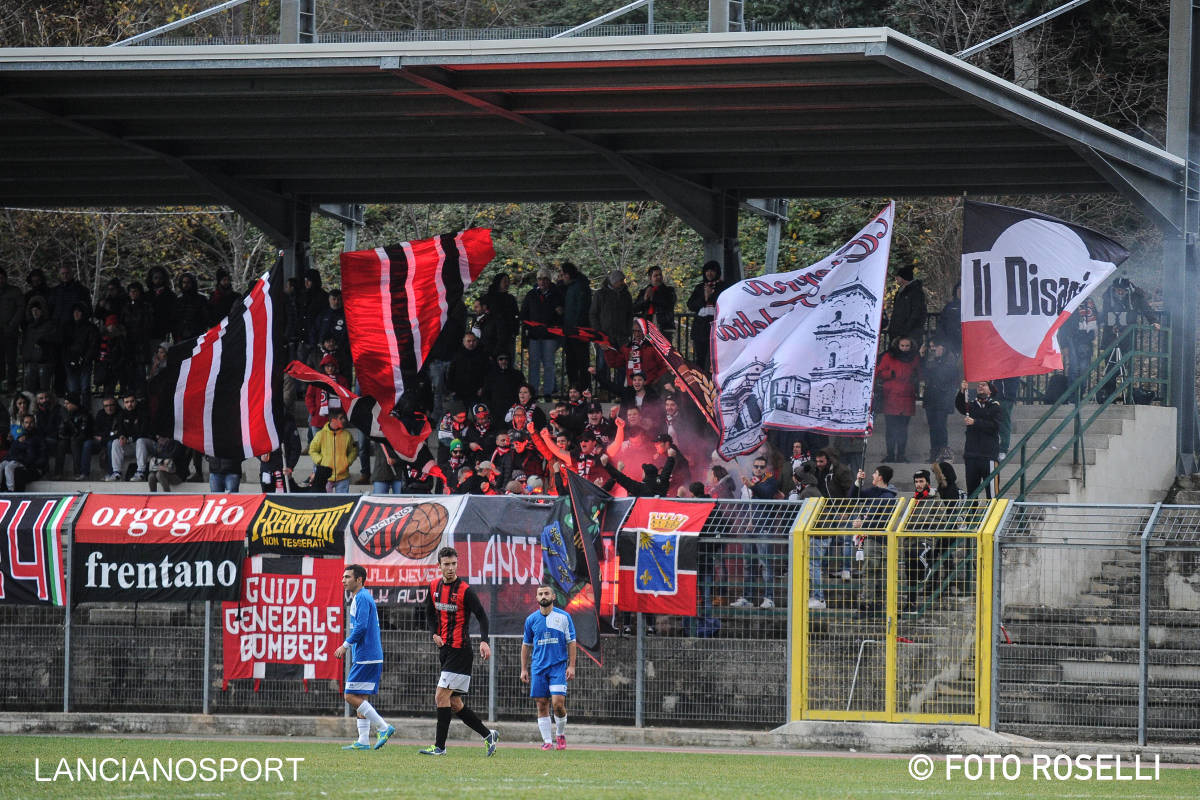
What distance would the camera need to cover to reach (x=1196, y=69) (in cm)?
2291

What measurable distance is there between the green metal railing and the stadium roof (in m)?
2.18

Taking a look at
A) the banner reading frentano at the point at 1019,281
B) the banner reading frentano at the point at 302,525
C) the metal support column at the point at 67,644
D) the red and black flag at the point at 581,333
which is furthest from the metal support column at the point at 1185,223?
the metal support column at the point at 67,644

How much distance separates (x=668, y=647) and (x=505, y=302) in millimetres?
8603

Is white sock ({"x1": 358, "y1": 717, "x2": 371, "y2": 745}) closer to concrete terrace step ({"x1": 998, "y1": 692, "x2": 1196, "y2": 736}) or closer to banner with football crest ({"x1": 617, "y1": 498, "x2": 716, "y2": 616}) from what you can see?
banner with football crest ({"x1": 617, "y1": 498, "x2": 716, "y2": 616})

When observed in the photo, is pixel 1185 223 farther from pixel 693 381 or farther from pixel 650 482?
pixel 650 482

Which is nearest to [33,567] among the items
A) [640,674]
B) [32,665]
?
[32,665]

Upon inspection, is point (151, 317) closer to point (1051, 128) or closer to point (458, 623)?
point (458, 623)

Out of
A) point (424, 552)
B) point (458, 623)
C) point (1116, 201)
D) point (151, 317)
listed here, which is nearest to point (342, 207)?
point (151, 317)

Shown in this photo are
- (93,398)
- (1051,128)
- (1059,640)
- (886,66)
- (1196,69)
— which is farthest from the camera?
(93,398)

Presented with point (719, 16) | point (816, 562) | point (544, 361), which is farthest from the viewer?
point (544, 361)

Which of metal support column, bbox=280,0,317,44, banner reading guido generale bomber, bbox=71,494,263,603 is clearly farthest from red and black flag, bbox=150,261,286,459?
metal support column, bbox=280,0,317,44

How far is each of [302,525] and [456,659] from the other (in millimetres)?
3357

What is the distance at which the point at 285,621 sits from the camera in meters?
18.6

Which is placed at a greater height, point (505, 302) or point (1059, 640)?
point (505, 302)
